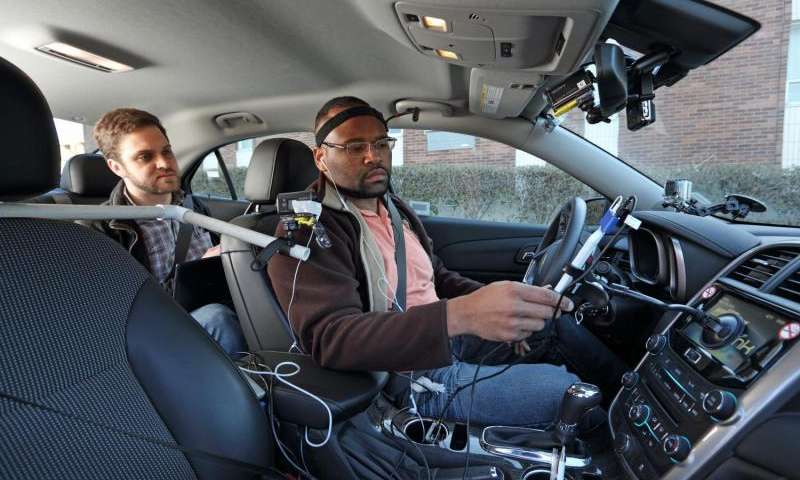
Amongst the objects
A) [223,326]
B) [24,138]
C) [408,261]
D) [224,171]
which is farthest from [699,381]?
[224,171]

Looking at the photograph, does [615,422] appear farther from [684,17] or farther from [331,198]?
[684,17]

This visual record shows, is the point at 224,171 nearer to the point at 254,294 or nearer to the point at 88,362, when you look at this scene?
the point at 254,294

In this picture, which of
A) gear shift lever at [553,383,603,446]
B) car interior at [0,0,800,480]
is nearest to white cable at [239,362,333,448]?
car interior at [0,0,800,480]

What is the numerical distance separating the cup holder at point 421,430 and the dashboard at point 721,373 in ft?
1.47

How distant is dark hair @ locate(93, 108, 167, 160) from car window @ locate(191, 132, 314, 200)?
1.05 m

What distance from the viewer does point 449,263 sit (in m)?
2.96

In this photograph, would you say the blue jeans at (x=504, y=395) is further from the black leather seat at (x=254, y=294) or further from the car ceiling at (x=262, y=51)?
the car ceiling at (x=262, y=51)

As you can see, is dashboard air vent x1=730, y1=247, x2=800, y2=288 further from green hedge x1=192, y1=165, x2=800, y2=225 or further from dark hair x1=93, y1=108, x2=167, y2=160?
dark hair x1=93, y1=108, x2=167, y2=160

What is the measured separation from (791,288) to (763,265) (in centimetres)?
15

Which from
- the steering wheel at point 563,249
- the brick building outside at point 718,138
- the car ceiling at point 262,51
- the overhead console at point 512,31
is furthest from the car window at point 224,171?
the steering wheel at point 563,249

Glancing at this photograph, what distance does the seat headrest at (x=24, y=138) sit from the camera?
874 millimetres

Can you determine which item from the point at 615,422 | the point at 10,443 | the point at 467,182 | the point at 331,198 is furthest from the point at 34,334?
the point at 467,182

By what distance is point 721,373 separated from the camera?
108cm

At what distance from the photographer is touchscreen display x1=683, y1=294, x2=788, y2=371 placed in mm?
1052
